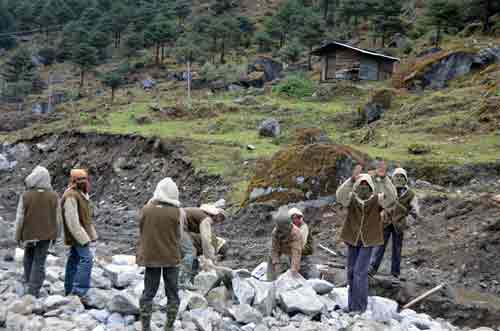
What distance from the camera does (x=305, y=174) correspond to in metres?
15.9

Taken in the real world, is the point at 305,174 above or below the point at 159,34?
below

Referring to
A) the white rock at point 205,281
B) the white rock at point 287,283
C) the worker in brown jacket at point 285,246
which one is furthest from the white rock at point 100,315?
the worker in brown jacket at point 285,246

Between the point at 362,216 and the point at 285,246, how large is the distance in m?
1.64

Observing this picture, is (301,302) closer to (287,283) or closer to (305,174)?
(287,283)

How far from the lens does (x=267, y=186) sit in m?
16.2

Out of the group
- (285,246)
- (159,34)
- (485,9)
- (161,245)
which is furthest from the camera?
(159,34)

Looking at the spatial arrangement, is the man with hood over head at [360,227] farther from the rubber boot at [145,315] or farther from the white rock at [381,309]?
the rubber boot at [145,315]

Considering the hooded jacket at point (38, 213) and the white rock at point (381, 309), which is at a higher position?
the hooded jacket at point (38, 213)

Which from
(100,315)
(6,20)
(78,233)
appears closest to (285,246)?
(100,315)

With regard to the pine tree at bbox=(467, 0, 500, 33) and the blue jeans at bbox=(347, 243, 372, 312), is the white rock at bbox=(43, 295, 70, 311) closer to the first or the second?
the blue jeans at bbox=(347, 243, 372, 312)

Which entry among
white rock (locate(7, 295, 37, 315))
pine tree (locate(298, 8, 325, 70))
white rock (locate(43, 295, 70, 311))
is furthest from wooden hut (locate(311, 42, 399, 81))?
white rock (locate(7, 295, 37, 315))

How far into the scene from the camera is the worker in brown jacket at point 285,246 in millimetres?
9062

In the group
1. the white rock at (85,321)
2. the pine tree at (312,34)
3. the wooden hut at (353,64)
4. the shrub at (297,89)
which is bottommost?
the white rock at (85,321)

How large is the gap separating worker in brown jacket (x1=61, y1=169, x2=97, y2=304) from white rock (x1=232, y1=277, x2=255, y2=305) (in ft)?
6.97
